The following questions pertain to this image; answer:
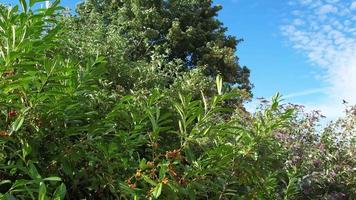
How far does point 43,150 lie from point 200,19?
22.5 m

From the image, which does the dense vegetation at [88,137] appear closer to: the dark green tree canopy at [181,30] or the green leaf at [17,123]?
the green leaf at [17,123]

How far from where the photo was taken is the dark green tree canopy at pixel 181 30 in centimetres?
2249

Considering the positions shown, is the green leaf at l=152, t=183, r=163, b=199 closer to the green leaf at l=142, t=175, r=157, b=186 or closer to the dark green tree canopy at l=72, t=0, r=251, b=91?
the green leaf at l=142, t=175, r=157, b=186

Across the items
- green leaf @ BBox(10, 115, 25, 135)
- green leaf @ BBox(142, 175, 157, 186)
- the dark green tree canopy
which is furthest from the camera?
the dark green tree canopy

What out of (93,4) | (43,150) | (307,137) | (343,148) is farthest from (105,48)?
(93,4)

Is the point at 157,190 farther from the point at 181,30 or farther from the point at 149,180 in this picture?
the point at 181,30

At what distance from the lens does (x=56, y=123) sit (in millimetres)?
2881

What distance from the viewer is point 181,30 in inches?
926

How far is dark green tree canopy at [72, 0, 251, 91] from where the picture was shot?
22.5m

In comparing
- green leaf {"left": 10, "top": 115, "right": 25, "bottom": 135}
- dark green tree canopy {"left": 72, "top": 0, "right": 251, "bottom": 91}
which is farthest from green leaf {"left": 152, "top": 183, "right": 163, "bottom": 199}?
dark green tree canopy {"left": 72, "top": 0, "right": 251, "bottom": 91}

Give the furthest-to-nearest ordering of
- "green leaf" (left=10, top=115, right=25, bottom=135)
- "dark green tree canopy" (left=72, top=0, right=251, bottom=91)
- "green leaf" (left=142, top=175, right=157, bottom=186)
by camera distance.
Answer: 1. "dark green tree canopy" (left=72, top=0, right=251, bottom=91)
2. "green leaf" (left=142, top=175, right=157, bottom=186)
3. "green leaf" (left=10, top=115, right=25, bottom=135)

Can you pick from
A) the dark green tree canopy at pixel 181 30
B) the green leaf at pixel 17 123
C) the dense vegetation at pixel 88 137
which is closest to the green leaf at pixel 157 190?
the dense vegetation at pixel 88 137

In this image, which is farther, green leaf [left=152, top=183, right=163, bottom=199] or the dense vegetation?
the dense vegetation

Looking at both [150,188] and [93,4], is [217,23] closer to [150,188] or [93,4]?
[93,4]
